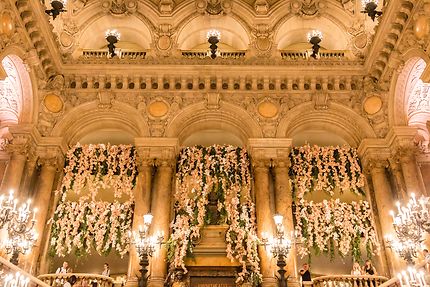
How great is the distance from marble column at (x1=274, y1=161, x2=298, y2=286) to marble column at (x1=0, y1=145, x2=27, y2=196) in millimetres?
7820

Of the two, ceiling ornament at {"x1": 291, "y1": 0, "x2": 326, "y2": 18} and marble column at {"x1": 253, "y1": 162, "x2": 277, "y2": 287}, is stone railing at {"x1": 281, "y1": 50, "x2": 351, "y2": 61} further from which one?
marble column at {"x1": 253, "y1": 162, "x2": 277, "y2": 287}

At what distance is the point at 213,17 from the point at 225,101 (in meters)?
3.81

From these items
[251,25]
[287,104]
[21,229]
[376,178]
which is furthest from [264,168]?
[21,229]

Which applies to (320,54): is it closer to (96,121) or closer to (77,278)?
(96,121)

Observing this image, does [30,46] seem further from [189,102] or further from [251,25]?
[251,25]

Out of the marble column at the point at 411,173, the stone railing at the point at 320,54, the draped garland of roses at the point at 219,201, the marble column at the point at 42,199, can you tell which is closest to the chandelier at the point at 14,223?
the marble column at the point at 42,199

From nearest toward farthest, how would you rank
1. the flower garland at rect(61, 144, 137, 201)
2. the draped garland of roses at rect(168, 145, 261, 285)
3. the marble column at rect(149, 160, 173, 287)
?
the marble column at rect(149, 160, 173, 287) < the draped garland of roses at rect(168, 145, 261, 285) < the flower garland at rect(61, 144, 137, 201)

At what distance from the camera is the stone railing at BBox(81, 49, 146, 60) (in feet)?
51.1

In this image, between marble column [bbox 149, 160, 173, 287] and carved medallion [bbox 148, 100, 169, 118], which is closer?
marble column [bbox 149, 160, 173, 287]

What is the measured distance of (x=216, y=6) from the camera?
16953mm

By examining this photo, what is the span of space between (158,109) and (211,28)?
14.6ft

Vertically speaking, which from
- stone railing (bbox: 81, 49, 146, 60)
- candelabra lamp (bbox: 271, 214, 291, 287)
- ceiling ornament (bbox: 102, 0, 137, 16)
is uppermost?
ceiling ornament (bbox: 102, 0, 137, 16)

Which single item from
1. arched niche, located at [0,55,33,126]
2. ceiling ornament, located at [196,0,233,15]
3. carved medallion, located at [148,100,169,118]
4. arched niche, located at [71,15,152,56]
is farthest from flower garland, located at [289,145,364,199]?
arched niche, located at [0,55,33,126]

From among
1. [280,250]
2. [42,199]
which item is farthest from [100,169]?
[280,250]
